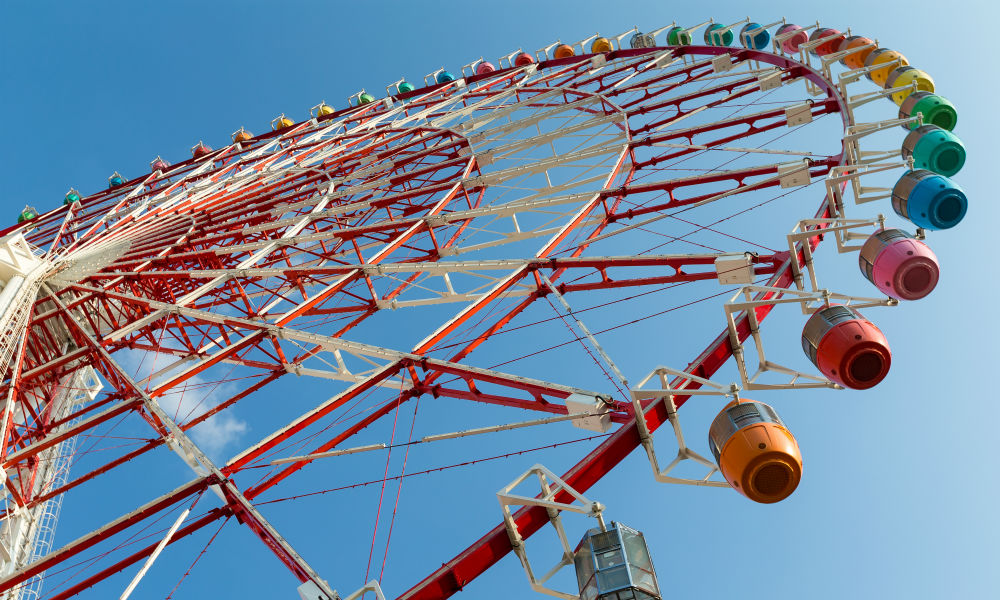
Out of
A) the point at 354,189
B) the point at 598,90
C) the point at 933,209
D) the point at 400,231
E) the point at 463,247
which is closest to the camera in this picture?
the point at 933,209

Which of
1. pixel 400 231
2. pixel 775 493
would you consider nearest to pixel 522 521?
pixel 775 493

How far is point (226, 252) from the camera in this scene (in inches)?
682

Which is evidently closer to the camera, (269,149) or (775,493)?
(775,493)

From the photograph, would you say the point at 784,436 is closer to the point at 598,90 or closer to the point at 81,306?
the point at 81,306

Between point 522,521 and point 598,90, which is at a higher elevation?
point 598,90

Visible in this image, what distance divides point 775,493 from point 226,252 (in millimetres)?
13818

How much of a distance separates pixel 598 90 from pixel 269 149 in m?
12.4

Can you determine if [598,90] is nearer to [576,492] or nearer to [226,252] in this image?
[226,252]

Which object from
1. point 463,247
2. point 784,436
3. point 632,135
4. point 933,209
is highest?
point 632,135

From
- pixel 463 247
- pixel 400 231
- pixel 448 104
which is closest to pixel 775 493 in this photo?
pixel 463 247

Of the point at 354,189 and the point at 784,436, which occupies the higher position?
the point at 354,189

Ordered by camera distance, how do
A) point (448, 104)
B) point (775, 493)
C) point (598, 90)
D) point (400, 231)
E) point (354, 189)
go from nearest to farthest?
point (775, 493) → point (400, 231) → point (354, 189) → point (598, 90) → point (448, 104)

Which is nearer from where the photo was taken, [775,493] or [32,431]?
[775,493]

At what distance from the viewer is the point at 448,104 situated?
2662 centimetres
